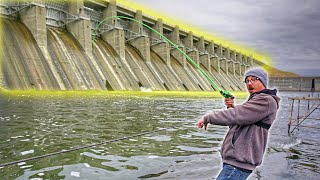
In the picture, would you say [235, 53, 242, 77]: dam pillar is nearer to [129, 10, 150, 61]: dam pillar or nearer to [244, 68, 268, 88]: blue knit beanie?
[129, 10, 150, 61]: dam pillar

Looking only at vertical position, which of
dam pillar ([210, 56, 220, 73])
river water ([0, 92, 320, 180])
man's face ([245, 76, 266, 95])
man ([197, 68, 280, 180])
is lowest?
river water ([0, 92, 320, 180])

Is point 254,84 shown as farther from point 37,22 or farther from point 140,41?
point 140,41

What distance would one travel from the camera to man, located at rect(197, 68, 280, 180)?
3.20 metres

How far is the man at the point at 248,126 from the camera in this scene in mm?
3199

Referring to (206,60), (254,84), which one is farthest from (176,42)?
(254,84)

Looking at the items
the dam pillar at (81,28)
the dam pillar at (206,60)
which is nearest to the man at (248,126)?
the dam pillar at (81,28)

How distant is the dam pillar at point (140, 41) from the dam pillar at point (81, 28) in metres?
10.9

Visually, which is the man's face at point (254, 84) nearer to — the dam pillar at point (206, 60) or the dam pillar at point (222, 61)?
the dam pillar at point (206, 60)

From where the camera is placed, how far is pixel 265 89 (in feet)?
10.9

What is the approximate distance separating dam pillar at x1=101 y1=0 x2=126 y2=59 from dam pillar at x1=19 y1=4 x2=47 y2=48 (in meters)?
10.5

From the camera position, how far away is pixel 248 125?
10.7ft

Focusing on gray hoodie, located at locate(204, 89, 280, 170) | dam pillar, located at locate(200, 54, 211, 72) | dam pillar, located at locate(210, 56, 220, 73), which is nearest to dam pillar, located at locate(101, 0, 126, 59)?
dam pillar, located at locate(200, 54, 211, 72)

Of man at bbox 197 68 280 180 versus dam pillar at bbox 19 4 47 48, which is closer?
man at bbox 197 68 280 180

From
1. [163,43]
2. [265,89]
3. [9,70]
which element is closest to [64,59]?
[9,70]
